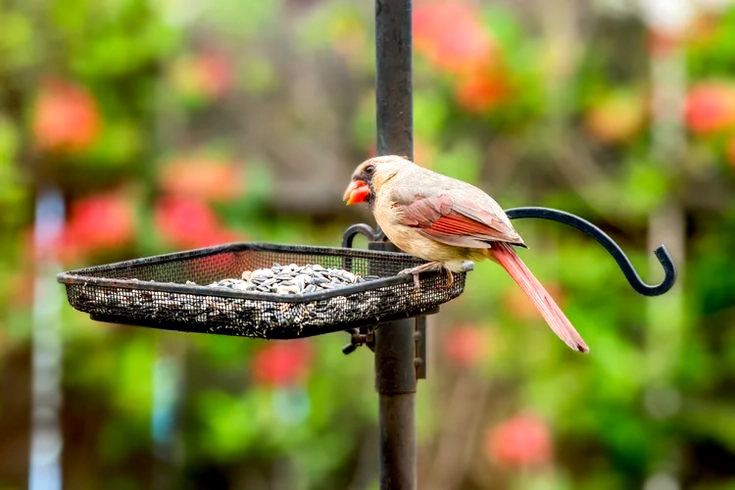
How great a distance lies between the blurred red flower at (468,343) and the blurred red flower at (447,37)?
49.8 inches

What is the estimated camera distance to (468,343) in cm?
521

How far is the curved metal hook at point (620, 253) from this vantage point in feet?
7.39

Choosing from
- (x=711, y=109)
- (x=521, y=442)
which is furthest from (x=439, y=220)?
(x=711, y=109)

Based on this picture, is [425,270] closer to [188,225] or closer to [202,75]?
[188,225]

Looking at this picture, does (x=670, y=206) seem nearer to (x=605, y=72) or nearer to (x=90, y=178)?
(x=605, y=72)

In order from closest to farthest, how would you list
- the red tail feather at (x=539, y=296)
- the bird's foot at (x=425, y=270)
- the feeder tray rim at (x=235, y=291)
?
the feeder tray rim at (x=235, y=291) < the red tail feather at (x=539, y=296) < the bird's foot at (x=425, y=270)

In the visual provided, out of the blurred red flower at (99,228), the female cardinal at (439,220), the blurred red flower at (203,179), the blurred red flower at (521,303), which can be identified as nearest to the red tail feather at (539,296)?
the female cardinal at (439,220)

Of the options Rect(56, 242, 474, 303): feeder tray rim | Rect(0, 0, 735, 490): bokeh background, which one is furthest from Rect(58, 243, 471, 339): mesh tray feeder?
Rect(0, 0, 735, 490): bokeh background

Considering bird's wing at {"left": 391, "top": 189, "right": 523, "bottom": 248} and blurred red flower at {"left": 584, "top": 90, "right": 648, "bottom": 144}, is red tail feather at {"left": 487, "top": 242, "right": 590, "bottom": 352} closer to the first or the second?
bird's wing at {"left": 391, "top": 189, "right": 523, "bottom": 248}

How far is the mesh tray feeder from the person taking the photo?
1935 mm

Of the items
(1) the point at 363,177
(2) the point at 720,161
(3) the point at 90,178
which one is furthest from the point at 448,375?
(1) the point at 363,177

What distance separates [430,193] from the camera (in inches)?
103

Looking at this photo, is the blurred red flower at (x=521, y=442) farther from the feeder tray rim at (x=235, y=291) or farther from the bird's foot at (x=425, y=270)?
the bird's foot at (x=425, y=270)

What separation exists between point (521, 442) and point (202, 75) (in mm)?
2426
